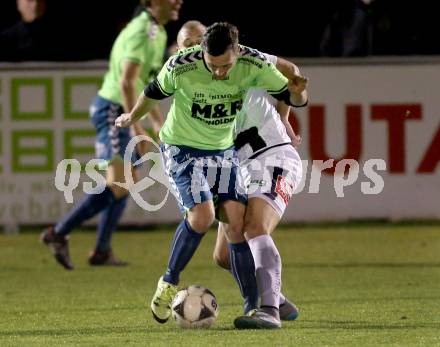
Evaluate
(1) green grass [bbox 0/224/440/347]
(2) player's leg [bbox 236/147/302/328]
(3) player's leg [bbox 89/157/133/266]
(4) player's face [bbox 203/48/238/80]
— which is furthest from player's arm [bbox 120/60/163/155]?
→ (4) player's face [bbox 203/48/238/80]

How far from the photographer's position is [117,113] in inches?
474

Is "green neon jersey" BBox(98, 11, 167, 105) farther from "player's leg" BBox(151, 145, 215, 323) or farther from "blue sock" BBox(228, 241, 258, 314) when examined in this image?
"blue sock" BBox(228, 241, 258, 314)

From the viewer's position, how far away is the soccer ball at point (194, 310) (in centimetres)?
803

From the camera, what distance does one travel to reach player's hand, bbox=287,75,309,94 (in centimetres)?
830

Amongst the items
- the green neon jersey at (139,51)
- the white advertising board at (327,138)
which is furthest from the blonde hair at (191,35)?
the white advertising board at (327,138)

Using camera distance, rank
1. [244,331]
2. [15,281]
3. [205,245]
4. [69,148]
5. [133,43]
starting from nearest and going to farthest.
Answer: [244,331] < [15,281] < [133,43] < [205,245] < [69,148]

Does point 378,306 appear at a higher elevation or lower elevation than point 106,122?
lower

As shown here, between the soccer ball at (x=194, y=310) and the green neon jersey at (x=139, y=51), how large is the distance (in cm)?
392

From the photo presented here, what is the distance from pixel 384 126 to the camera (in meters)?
14.5

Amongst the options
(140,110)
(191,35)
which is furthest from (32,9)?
(140,110)

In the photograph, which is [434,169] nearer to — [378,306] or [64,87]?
[64,87]

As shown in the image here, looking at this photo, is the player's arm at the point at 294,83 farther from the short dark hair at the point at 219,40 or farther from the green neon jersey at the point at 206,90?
the short dark hair at the point at 219,40

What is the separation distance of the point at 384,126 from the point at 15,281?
199 inches

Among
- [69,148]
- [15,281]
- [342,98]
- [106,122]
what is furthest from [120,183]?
[342,98]
